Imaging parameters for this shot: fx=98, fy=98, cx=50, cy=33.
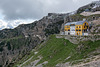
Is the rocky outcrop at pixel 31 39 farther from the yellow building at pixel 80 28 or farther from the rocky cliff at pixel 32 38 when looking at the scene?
the yellow building at pixel 80 28

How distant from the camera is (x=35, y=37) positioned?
16662cm

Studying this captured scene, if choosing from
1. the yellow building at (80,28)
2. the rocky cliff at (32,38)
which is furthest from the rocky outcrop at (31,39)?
the yellow building at (80,28)

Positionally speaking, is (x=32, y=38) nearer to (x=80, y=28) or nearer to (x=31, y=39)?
(x=31, y=39)

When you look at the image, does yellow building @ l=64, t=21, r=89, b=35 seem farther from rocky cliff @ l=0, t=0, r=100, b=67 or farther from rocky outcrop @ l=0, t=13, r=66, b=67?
rocky outcrop @ l=0, t=13, r=66, b=67

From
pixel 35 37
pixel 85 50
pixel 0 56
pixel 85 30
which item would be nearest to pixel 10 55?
pixel 0 56

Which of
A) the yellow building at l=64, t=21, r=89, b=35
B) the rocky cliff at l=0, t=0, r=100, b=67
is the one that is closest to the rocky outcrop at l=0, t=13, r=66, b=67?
the rocky cliff at l=0, t=0, r=100, b=67

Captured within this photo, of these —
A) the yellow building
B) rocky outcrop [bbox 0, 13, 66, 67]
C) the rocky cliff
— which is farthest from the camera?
rocky outcrop [bbox 0, 13, 66, 67]

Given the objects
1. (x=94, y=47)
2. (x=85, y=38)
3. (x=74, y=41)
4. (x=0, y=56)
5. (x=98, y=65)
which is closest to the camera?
(x=98, y=65)

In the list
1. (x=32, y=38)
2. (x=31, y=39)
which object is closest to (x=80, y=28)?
(x=32, y=38)

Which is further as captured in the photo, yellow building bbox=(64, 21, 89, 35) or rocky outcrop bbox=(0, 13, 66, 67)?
rocky outcrop bbox=(0, 13, 66, 67)

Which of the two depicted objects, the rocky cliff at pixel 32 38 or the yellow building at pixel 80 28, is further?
the rocky cliff at pixel 32 38

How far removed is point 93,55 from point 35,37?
468 ft

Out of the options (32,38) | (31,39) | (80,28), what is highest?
(80,28)

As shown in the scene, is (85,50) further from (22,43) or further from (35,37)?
(22,43)
